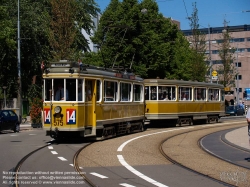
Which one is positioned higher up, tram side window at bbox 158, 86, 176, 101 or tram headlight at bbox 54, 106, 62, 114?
tram side window at bbox 158, 86, 176, 101

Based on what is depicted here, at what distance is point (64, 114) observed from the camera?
59.4ft

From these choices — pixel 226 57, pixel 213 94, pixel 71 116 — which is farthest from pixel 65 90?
pixel 226 57

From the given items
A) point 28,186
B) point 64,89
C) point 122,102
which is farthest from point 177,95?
→ point 28,186

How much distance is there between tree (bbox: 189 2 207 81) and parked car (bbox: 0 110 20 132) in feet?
89.2

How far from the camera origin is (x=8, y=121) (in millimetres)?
26719

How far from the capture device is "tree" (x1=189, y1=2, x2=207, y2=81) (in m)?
51.3

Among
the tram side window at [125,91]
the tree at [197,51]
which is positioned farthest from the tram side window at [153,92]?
the tree at [197,51]

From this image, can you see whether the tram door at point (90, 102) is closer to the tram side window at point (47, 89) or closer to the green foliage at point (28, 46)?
the tram side window at point (47, 89)

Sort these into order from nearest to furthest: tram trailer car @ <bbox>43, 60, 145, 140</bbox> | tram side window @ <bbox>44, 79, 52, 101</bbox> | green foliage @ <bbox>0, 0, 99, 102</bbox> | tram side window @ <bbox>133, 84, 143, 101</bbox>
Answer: tram trailer car @ <bbox>43, 60, 145, 140</bbox> → tram side window @ <bbox>44, 79, 52, 101</bbox> → tram side window @ <bbox>133, 84, 143, 101</bbox> → green foliage @ <bbox>0, 0, 99, 102</bbox>

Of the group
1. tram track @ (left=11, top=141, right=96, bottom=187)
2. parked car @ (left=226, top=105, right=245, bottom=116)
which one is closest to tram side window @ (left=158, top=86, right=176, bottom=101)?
tram track @ (left=11, top=141, right=96, bottom=187)

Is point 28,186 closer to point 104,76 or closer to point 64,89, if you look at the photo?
point 64,89

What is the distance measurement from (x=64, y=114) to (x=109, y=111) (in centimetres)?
291

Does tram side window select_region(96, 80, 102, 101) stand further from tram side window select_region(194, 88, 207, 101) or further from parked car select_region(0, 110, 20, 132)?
tram side window select_region(194, 88, 207, 101)

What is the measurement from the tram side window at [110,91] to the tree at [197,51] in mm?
30804
